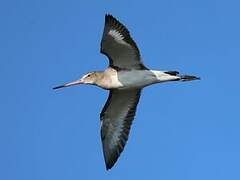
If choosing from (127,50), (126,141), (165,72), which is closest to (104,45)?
(127,50)

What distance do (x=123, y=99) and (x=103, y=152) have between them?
64.2 inches

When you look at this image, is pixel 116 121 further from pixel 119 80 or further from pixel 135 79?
pixel 135 79

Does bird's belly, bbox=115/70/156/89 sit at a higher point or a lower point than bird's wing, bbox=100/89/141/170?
higher

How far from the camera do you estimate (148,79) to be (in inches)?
717

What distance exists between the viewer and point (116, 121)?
19.7m

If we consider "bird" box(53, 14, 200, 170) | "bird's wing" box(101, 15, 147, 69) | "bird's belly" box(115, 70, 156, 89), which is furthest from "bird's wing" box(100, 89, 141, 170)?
"bird's wing" box(101, 15, 147, 69)

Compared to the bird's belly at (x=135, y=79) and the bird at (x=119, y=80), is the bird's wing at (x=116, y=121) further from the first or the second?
the bird's belly at (x=135, y=79)

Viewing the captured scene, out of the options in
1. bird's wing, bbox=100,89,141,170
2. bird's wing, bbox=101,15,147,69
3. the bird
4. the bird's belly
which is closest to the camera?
bird's wing, bbox=101,15,147,69

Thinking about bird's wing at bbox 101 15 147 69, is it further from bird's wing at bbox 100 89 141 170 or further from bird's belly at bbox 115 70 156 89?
bird's wing at bbox 100 89 141 170

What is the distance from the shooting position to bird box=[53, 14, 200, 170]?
1784cm

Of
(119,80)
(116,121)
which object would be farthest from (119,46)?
(116,121)

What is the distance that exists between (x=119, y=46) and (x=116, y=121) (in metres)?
2.68

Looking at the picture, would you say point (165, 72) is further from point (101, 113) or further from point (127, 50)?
point (101, 113)

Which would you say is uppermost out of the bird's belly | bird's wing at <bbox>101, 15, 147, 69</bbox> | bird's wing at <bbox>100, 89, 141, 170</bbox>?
bird's wing at <bbox>101, 15, 147, 69</bbox>
